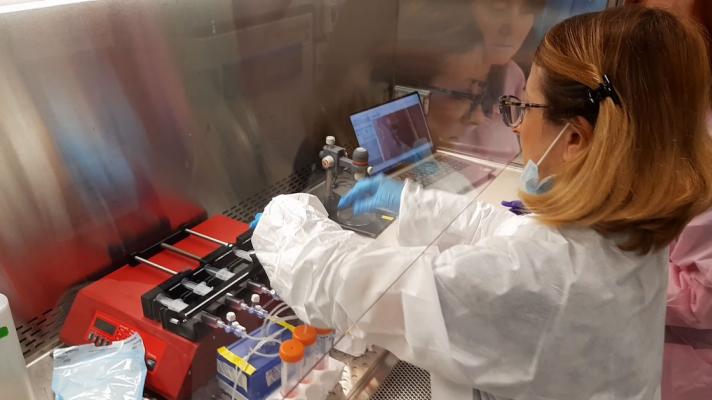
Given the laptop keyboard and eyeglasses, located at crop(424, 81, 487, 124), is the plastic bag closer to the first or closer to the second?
the laptop keyboard

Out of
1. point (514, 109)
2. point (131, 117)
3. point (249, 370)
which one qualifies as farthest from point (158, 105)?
point (514, 109)

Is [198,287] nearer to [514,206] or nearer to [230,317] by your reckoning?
[230,317]

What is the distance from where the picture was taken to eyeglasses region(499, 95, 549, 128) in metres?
0.91

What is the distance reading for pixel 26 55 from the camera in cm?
99

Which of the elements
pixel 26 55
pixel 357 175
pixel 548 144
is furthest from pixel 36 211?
pixel 548 144

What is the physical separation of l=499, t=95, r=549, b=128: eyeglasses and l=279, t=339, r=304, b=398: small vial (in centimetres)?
56

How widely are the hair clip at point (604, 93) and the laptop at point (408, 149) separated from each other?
2.42 feet

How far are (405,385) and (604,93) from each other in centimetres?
72

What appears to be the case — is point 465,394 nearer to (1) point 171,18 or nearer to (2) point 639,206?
(2) point 639,206

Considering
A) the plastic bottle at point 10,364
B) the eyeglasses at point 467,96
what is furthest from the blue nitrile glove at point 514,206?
the plastic bottle at point 10,364

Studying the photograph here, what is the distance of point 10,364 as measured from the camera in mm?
928

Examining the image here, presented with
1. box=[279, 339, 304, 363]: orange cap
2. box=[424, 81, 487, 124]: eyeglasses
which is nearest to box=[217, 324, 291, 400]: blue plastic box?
box=[279, 339, 304, 363]: orange cap

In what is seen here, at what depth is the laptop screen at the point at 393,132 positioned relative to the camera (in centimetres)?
183

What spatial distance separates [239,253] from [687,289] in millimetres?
1065
